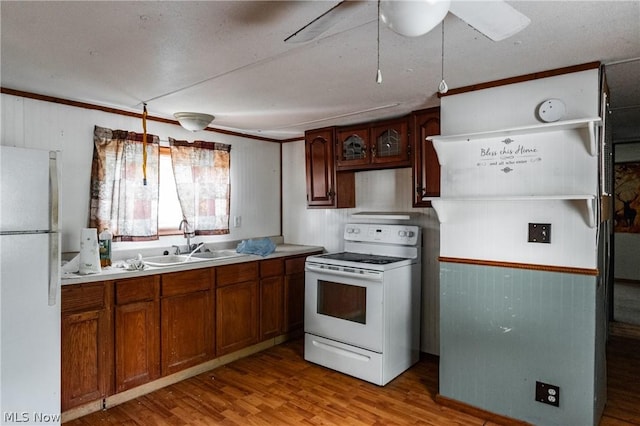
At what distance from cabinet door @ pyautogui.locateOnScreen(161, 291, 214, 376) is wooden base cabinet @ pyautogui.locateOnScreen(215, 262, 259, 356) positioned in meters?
0.10

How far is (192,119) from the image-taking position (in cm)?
320

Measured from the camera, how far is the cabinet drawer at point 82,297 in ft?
7.82

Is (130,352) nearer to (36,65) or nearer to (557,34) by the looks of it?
(36,65)

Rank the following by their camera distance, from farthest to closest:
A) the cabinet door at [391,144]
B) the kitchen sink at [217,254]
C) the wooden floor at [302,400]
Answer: the kitchen sink at [217,254]
the cabinet door at [391,144]
the wooden floor at [302,400]

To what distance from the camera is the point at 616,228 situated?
19.4 feet

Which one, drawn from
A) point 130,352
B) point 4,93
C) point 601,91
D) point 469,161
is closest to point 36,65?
point 4,93

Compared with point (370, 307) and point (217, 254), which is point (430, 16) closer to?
point (370, 307)

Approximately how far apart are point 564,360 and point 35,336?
290cm

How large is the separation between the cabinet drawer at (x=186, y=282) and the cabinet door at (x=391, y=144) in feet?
5.72

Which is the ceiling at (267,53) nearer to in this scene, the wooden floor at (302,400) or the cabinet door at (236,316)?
the cabinet door at (236,316)

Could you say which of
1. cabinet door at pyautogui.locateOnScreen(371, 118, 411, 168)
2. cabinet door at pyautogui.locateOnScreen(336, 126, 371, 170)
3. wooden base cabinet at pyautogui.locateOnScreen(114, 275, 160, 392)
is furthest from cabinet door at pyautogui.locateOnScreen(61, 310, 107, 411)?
cabinet door at pyautogui.locateOnScreen(371, 118, 411, 168)

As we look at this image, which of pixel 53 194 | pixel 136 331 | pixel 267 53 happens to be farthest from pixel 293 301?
pixel 267 53

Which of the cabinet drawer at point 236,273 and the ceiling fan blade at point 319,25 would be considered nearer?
the ceiling fan blade at point 319,25

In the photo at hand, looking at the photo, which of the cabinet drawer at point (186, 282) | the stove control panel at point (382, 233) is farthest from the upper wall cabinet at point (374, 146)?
the cabinet drawer at point (186, 282)
